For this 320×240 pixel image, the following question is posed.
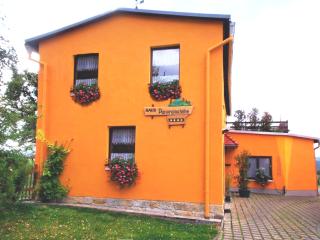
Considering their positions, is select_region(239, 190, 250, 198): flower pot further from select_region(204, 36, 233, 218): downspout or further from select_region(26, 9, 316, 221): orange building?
select_region(204, 36, 233, 218): downspout

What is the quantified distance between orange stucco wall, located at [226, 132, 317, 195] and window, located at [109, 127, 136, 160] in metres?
9.96

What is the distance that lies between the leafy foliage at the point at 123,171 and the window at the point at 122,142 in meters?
0.32

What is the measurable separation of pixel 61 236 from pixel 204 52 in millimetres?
6200

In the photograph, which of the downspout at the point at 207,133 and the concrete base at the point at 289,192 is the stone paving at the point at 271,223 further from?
the concrete base at the point at 289,192

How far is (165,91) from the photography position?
34.4ft

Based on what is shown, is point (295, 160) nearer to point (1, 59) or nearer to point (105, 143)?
point (105, 143)

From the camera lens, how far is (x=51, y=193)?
36.4ft

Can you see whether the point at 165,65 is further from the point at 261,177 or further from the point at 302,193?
the point at 302,193

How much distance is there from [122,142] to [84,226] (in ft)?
10.9

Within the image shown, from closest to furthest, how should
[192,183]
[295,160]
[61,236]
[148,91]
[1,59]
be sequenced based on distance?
[61,236]
[192,183]
[148,91]
[1,59]
[295,160]

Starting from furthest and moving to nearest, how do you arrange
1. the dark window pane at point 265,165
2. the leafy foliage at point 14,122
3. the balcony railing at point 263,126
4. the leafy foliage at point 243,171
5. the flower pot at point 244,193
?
the balcony railing at point 263,126 < the dark window pane at point 265,165 < the leafy foliage at point 243,171 < the flower pot at point 244,193 < the leafy foliage at point 14,122

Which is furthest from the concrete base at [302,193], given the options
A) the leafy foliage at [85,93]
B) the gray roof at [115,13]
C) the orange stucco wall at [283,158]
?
the leafy foliage at [85,93]

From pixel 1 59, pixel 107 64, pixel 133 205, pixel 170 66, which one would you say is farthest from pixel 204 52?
pixel 1 59

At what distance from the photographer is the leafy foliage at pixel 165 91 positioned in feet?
34.3
